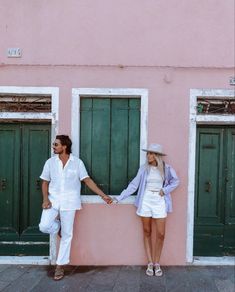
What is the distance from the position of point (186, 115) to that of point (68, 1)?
2293 mm

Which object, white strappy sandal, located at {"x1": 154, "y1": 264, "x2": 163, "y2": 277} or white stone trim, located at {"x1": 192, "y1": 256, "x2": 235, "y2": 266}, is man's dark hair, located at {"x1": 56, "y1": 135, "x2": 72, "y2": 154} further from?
white stone trim, located at {"x1": 192, "y1": 256, "x2": 235, "y2": 266}

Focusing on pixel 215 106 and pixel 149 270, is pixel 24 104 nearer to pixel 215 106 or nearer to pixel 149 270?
pixel 215 106

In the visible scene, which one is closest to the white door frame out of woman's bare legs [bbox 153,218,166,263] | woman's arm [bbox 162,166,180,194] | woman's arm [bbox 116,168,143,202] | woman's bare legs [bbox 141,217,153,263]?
woman's arm [bbox 116,168,143,202]

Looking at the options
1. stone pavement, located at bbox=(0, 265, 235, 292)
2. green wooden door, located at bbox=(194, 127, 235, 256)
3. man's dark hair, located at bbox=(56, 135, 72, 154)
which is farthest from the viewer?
green wooden door, located at bbox=(194, 127, 235, 256)

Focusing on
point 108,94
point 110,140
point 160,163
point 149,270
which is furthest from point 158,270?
point 108,94

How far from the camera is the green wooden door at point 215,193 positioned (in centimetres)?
583

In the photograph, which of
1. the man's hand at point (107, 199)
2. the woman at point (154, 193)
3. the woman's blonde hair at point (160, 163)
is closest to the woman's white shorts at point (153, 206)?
the woman at point (154, 193)

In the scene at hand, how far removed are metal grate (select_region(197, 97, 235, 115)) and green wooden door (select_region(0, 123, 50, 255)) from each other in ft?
7.37

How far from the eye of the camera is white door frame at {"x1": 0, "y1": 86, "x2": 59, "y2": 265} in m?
5.56

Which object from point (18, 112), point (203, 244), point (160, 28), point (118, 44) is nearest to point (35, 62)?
point (18, 112)

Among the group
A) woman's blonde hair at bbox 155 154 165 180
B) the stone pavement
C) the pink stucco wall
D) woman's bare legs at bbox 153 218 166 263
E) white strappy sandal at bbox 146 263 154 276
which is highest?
the pink stucco wall

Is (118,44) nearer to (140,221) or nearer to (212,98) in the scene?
(212,98)

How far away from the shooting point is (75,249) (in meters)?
5.62

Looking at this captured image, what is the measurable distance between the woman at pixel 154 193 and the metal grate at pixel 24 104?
5.35 feet
